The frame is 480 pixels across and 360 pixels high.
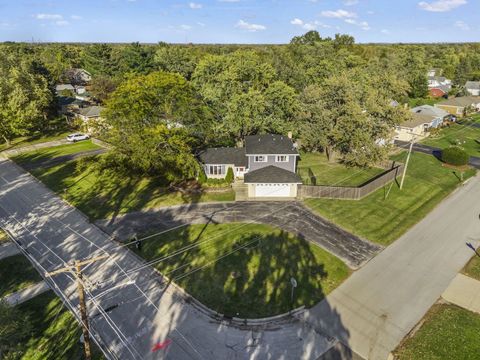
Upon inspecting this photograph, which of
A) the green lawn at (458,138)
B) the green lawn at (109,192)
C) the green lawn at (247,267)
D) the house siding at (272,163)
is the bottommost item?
the green lawn at (247,267)

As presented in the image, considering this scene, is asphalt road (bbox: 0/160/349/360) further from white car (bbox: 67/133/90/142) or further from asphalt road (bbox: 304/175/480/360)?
white car (bbox: 67/133/90/142)

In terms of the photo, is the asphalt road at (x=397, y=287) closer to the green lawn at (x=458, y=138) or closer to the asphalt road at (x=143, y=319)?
the asphalt road at (x=143, y=319)

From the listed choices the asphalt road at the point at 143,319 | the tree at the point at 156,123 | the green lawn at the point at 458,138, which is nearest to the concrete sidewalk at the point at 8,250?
the asphalt road at the point at 143,319

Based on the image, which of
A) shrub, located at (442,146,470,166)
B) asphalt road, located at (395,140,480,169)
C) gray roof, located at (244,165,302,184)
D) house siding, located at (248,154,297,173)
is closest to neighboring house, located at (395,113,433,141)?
asphalt road, located at (395,140,480,169)

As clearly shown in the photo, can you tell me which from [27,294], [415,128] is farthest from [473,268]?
[415,128]

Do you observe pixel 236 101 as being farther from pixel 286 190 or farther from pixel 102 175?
pixel 102 175

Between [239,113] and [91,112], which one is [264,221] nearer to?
[239,113]

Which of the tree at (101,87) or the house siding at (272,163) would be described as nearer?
the house siding at (272,163)

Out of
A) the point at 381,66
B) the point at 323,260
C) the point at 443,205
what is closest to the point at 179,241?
the point at 323,260
